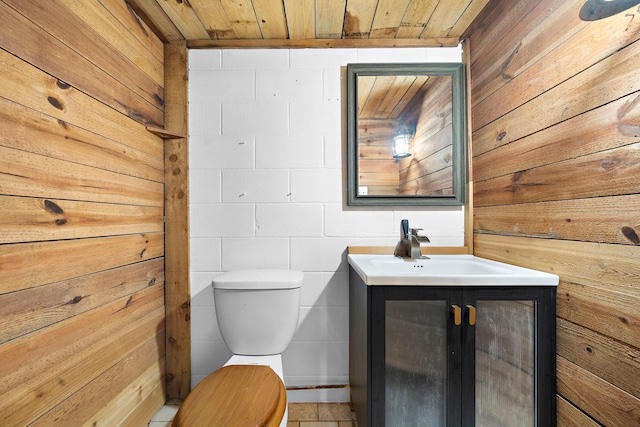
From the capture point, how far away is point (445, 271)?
56.6 inches

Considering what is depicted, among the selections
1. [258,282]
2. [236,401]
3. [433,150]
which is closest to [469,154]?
[433,150]

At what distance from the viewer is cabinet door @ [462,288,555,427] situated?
39.7 inches

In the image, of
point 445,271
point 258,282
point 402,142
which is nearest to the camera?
point 258,282

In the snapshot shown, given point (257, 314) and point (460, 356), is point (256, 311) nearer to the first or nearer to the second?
point (257, 314)

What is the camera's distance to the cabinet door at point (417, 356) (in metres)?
1.03

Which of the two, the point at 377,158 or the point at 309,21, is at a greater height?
the point at 309,21

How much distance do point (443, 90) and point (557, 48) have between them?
1.96ft

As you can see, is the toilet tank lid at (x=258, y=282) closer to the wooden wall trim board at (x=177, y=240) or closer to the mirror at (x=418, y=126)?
the wooden wall trim board at (x=177, y=240)

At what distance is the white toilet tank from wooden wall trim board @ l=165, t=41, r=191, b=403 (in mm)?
391

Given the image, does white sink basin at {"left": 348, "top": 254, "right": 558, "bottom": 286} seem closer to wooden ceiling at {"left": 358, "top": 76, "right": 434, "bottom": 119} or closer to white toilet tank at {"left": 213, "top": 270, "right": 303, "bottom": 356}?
white toilet tank at {"left": 213, "top": 270, "right": 303, "bottom": 356}

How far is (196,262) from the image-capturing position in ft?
5.23

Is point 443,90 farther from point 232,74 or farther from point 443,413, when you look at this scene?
point 443,413

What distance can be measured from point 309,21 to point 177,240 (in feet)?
4.49

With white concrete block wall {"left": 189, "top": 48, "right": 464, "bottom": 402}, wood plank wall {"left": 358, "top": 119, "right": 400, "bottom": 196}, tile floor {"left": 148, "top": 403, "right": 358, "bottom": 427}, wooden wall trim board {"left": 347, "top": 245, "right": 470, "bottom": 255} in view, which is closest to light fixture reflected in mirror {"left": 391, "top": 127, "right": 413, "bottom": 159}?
wood plank wall {"left": 358, "top": 119, "right": 400, "bottom": 196}
